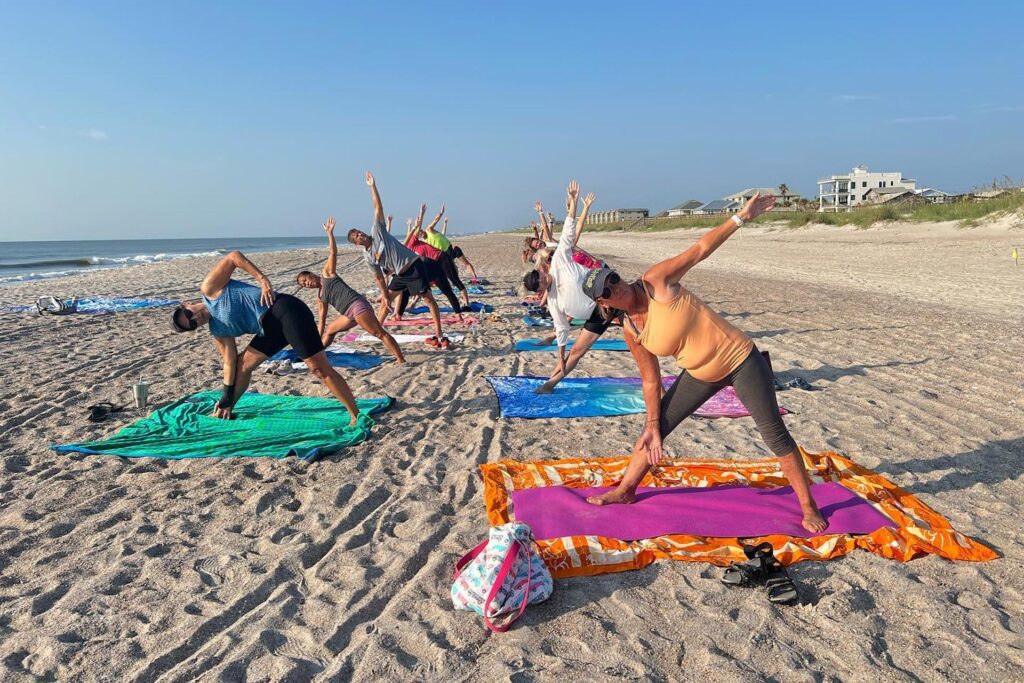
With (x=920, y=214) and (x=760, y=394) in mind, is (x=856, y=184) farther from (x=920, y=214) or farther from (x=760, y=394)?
(x=760, y=394)

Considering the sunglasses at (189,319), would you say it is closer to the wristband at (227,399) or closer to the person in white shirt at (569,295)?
the wristband at (227,399)

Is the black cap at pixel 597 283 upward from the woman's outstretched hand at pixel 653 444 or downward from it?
upward

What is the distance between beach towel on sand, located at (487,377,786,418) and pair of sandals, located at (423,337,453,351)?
204 centimetres

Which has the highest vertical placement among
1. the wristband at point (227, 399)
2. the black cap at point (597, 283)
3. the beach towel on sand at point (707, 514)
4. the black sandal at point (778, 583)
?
the black cap at point (597, 283)

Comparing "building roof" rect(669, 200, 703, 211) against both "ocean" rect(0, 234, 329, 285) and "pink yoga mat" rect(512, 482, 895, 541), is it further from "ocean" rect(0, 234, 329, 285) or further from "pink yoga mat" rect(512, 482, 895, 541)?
"pink yoga mat" rect(512, 482, 895, 541)

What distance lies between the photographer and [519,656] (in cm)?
286

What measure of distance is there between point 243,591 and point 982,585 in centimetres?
384

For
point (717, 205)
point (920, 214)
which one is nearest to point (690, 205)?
point (717, 205)

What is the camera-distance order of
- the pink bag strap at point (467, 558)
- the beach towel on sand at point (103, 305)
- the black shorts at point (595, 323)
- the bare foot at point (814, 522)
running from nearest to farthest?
the pink bag strap at point (467, 558)
the bare foot at point (814, 522)
the black shorts at point (595, 323)
the beach towel on sand at point (103, 305)

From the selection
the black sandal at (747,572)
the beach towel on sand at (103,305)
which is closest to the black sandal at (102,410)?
the black sandal at (747,572)

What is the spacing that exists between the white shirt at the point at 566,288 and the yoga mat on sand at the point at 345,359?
2.70m

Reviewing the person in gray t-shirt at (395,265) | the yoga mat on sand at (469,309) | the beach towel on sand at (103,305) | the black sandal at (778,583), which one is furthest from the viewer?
the beach towel on sand at (103,305)

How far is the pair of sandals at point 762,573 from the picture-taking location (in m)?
3.21

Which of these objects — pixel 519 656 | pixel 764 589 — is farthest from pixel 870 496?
pixel 519 656
